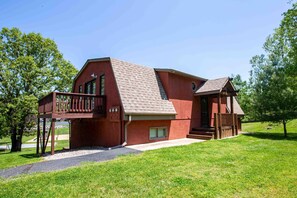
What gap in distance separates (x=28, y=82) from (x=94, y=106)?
1116 centimetres

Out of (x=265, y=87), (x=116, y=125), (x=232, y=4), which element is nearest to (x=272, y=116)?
(x=265, y=87)

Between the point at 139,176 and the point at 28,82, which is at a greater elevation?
the point at 28,82

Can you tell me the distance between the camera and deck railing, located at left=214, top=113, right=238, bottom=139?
11827mm

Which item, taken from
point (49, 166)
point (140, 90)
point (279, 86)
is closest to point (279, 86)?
point (279, 86)

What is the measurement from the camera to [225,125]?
42.3 ft

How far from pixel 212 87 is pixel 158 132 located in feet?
17.2

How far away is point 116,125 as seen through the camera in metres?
10.1

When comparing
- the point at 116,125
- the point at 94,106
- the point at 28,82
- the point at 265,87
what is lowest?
the point at 116,125

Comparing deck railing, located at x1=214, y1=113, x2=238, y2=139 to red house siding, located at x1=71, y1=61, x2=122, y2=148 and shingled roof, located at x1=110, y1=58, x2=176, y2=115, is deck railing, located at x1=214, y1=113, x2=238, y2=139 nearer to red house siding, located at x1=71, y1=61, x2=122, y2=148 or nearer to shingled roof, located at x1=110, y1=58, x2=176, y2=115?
shingled roof, located at x1=110, y1=58, x2=176, y2=115

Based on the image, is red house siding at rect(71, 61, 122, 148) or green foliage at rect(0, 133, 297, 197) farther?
red house siding at rect(71, 61, 122, 148)

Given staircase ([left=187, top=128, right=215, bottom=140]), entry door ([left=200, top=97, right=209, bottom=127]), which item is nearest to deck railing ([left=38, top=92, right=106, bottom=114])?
staircase ([left=187, top=128, right=215, bottom=140])

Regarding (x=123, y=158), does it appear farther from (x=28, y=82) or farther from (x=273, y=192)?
(x=28, y=82)

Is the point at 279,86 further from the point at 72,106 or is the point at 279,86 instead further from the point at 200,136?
the point at 72,106

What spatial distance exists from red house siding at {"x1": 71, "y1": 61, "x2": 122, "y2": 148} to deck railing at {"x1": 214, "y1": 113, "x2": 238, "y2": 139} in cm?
633
